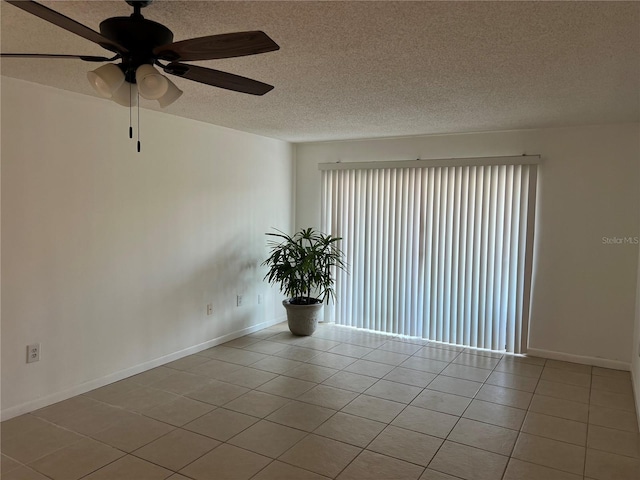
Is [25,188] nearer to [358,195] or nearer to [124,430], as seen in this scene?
[124,430]

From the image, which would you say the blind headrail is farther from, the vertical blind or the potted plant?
the potted plant

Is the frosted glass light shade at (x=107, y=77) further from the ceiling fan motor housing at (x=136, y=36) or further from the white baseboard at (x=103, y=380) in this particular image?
the white baseboard at (x=103, y=380)

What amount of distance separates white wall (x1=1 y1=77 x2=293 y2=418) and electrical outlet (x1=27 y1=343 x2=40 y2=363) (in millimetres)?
40

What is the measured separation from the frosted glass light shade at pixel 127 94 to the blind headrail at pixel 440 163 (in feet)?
11.5

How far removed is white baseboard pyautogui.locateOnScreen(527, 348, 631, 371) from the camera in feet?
13.7

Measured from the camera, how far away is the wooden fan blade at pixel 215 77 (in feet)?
6.39

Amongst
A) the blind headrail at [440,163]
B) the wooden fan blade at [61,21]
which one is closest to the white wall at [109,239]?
the blind headrail at [440,163]

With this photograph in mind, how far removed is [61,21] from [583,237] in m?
4.30

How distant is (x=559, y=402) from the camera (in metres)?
3.49

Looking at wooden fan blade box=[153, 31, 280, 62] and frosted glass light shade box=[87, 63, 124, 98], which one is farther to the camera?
frosted glass light shade box=[87, 63, 124, 98]

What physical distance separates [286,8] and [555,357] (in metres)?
4.05

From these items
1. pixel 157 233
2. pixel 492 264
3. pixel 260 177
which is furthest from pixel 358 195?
pixel 157 233

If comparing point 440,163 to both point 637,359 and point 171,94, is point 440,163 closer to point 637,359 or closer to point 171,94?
point 637,359

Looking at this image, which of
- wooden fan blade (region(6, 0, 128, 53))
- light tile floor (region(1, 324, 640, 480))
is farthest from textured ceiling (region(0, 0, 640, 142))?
light tile floor (region(1, 324, 640, 480))
